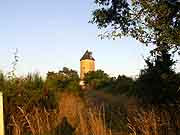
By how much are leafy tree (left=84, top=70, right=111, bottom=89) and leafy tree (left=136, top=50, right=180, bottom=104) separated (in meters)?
25.8

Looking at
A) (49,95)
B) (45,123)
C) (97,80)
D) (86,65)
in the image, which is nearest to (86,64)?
(86,65)

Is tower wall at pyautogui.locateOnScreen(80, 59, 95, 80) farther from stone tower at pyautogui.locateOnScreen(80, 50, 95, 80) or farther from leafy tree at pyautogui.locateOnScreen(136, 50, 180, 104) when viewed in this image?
leafy tree at pyautogui.locateOnScreen(136, 50, 180, 104)

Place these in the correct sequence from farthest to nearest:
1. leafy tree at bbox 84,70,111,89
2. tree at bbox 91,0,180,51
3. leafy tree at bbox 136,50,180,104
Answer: leafy tree at bbox 84,70,111,89
leafy tree at bbox 136,50,180,104
tree at bbox 91,0,180,51

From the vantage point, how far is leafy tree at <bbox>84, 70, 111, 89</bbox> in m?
51.1

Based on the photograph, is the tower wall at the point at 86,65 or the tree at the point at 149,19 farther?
the tower wall at the point at 86,65

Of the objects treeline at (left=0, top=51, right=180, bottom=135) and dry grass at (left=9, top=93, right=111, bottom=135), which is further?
treeline at (left=0, top=51, right=180, bottom=135)

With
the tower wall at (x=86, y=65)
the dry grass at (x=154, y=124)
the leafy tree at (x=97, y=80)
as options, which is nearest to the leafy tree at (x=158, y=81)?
the dry grass at (x=154, y=124)

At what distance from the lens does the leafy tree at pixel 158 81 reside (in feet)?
72.2

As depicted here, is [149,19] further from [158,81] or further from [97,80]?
[97,80]

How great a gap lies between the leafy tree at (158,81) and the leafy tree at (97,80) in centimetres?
2583

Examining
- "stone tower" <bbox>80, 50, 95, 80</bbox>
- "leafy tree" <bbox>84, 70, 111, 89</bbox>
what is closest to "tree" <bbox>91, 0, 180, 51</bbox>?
"leafy tree" <bbox>84, 70, 111, 89</bbox>

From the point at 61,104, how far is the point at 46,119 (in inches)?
270

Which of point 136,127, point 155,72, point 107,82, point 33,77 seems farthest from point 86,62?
point 136,127

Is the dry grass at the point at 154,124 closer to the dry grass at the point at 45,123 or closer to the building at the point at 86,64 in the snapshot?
the dry grass at the point at 45,123
